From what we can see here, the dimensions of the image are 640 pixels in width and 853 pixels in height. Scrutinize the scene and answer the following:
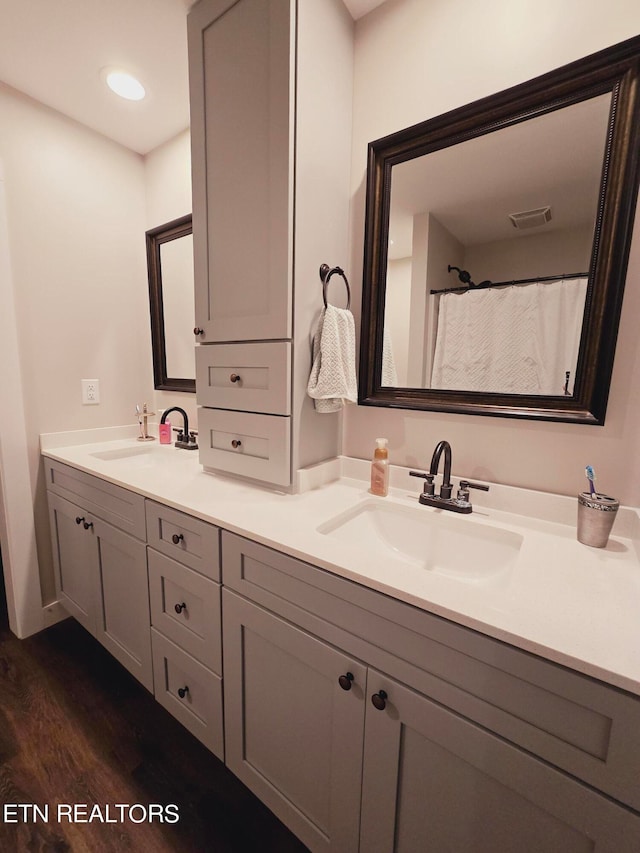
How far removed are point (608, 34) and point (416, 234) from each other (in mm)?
581

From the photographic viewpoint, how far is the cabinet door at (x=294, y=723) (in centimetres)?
79

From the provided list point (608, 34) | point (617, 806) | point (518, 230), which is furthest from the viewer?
point (518, 230)

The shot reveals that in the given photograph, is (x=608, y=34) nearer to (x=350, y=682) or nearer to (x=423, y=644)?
(x=423, y=644)

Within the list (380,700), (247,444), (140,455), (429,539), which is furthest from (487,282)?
(140,455)

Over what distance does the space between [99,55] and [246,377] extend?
4.59ft

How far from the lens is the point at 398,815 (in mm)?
733

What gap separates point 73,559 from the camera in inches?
64.9

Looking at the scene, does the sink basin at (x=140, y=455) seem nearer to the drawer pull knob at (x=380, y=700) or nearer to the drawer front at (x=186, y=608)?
the drawer front at (x=186, y=608)

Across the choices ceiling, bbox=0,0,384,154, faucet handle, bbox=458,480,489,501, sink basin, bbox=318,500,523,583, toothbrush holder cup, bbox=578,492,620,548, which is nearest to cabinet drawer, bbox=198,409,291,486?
sink basin, bbox=318,500,523,583

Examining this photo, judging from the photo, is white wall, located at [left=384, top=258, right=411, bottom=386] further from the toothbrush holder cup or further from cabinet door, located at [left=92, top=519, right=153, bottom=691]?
cabinet door, located at [left=92, top=519, right=153, bottom=691]

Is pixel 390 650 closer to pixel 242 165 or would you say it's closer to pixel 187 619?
pixel 187 619

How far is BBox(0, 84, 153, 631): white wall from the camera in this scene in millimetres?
1603

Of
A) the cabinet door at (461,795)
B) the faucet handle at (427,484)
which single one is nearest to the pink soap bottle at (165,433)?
the faucet handle at (427,484)

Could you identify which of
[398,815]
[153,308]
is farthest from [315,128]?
[398,815]
